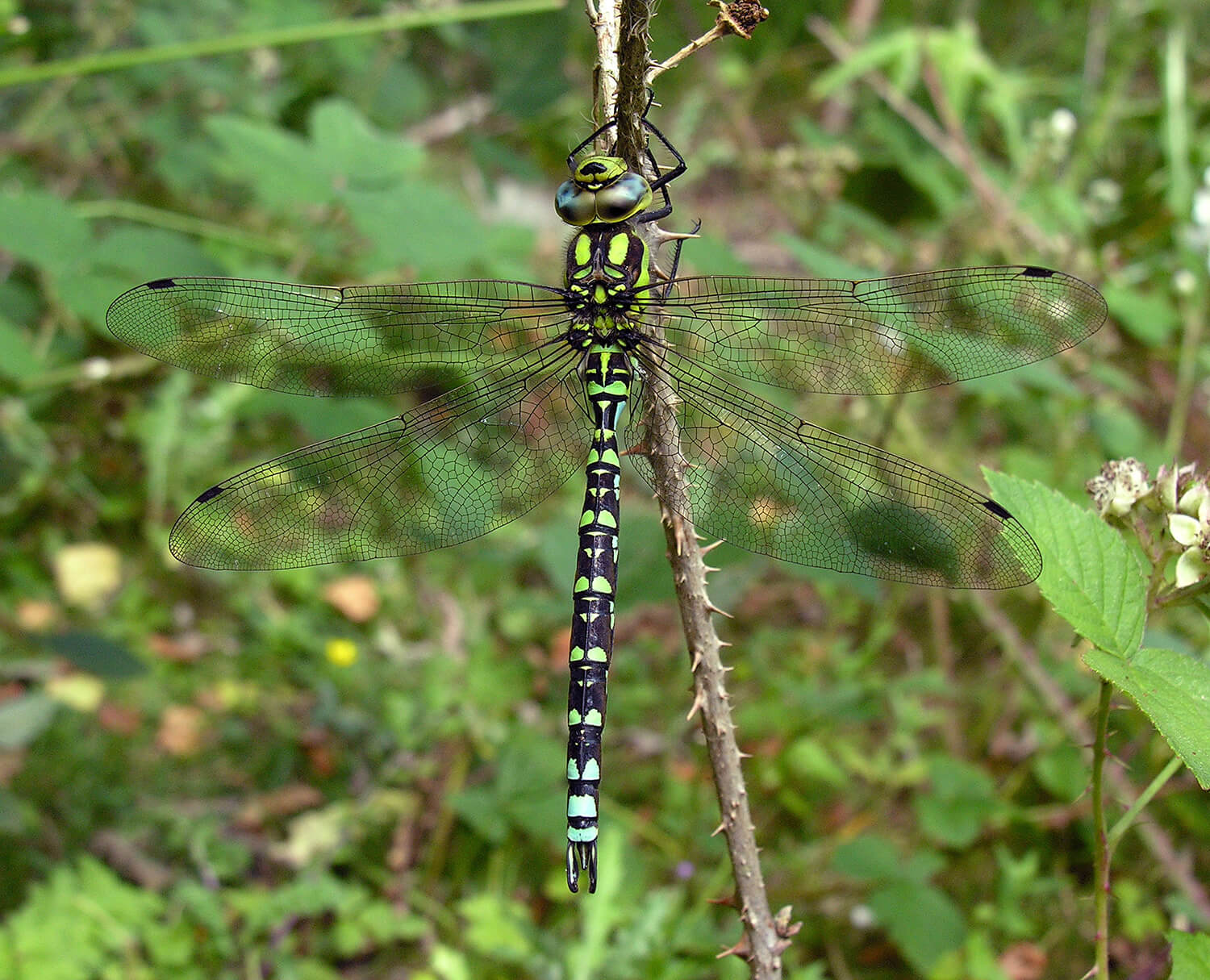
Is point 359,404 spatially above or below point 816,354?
above

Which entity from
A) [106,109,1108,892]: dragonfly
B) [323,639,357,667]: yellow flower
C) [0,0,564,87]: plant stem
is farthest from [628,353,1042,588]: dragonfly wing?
[323,639,357,667]: yellow flower

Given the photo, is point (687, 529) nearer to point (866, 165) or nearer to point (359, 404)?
point (359, 404)

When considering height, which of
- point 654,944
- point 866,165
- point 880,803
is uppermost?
point 866,165

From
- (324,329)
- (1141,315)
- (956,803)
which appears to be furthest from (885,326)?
(1141,315)

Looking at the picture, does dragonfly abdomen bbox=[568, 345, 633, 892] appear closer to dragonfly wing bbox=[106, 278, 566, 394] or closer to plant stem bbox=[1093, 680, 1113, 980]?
dragonfly wing bbox=[106, 278, 566, 394]

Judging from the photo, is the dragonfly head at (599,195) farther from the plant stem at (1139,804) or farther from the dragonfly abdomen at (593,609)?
the plant stem at (1139,804)

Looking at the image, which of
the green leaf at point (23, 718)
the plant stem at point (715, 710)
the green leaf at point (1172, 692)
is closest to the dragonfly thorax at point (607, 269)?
the plant stem at point (715, 710)

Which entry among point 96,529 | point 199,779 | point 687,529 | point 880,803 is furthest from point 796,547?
point 96,529
